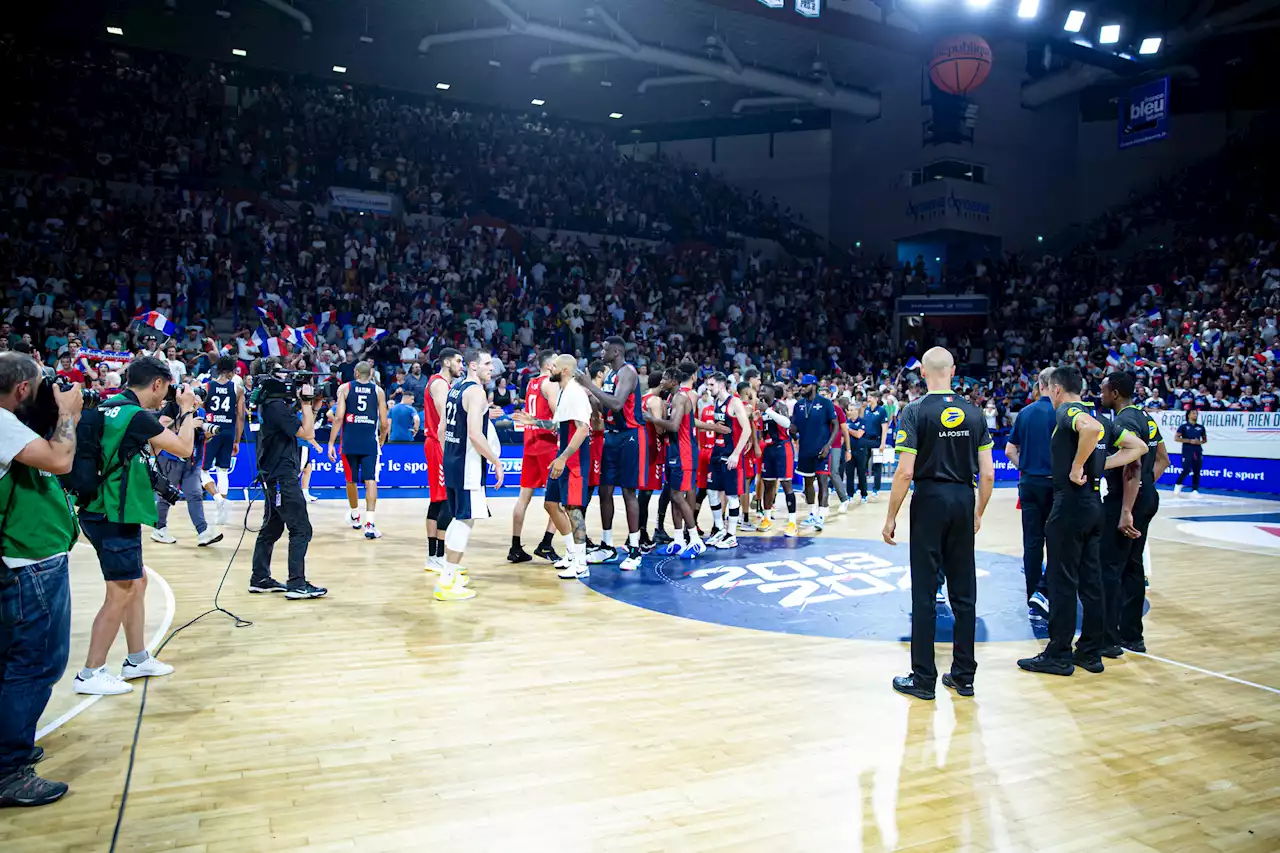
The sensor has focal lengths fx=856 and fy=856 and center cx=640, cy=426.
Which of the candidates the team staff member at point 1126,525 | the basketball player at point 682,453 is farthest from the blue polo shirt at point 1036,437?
the basketball player at point 682,453

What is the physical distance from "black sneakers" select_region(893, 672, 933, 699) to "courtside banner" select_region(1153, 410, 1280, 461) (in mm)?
16088

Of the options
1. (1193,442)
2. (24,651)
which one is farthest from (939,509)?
(1193,442)

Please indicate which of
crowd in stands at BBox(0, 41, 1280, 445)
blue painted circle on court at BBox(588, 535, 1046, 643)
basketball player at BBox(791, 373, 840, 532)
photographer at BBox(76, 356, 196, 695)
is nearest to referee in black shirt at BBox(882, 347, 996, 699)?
blue painted circle on court at BBox(588, 535, 1046, 643)

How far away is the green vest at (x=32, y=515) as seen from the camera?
3.27m

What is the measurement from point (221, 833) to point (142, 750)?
1020mm

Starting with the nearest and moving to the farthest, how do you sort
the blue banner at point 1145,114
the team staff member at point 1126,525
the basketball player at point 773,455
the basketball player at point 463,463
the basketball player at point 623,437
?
the team staff member at point 1126,525, the basketball player at point 463,463, the basketball player at point 623,437, the basketball player at point 773,455, the blue banner at point 1145,114

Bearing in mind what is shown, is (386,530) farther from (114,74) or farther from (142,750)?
(114,74)

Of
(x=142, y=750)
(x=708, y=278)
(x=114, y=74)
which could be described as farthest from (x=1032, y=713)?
(x=114, y=74)

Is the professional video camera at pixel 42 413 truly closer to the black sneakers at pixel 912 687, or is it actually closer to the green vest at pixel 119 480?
the green vest at pixel 119 480

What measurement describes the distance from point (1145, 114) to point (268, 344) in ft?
79.6

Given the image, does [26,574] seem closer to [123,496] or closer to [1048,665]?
[123,496]

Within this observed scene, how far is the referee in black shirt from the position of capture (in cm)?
467

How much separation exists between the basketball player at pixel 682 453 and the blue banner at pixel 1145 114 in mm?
22030

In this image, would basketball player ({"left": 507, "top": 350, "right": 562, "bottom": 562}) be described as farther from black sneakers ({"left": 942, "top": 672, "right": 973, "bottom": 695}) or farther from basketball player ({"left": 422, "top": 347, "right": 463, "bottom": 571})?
black sneakers ({"left": 942, "top": 672, "right": 973, "bottom": 695})
